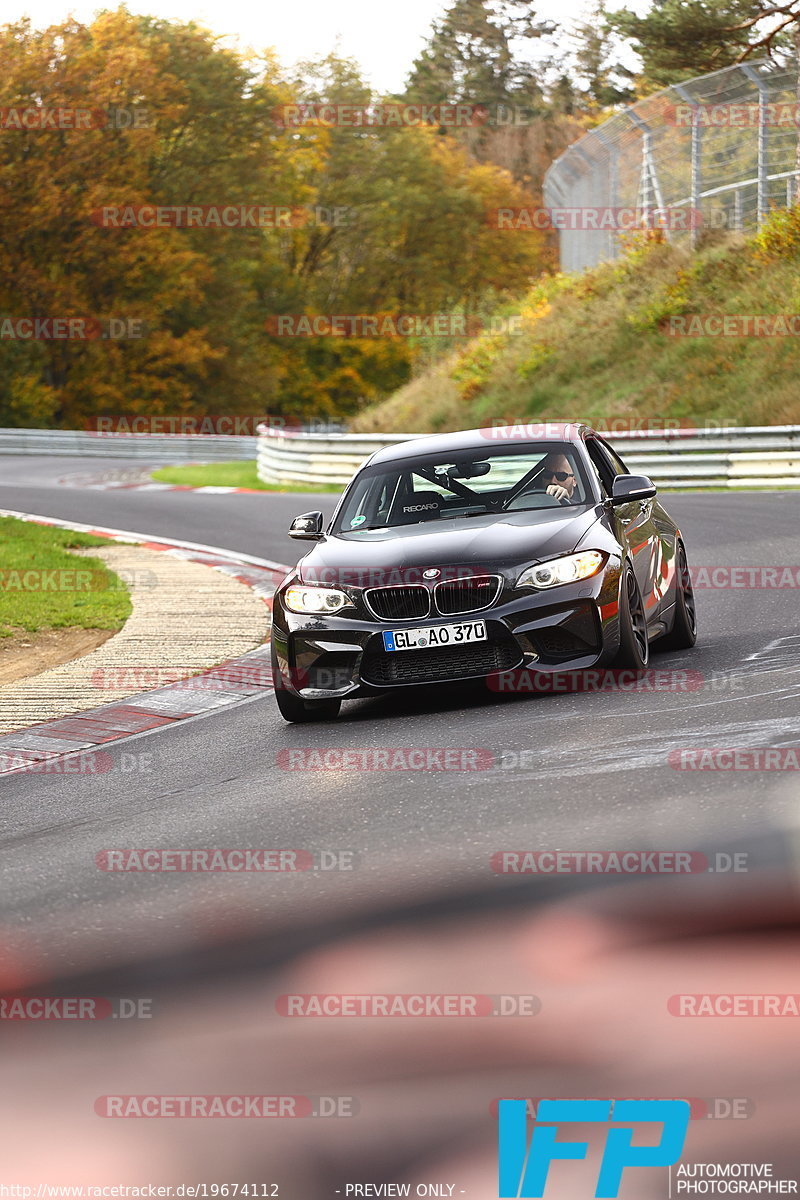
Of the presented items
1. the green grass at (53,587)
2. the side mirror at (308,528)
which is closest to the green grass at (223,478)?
the green grass at (53,587)

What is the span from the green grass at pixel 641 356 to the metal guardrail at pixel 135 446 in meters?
5.85

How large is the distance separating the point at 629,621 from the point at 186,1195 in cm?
556

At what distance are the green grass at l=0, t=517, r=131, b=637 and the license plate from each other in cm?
516

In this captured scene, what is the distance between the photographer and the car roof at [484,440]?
964 cm

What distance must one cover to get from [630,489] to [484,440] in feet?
3.61

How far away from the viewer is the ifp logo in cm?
324

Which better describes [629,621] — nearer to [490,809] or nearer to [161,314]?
[490,809]

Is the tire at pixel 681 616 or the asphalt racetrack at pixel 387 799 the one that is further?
the tire at pixel 681 616

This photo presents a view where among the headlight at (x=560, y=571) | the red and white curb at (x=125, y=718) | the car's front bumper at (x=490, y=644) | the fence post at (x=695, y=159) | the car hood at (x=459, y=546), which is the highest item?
the fence post at (x=695, y=159)

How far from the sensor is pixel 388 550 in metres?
8.60

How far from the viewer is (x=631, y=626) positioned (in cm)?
849

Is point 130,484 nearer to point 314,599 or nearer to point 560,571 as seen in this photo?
point 314,599

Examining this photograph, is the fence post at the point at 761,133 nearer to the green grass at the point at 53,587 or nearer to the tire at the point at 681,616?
the green grass at the point at 53,587

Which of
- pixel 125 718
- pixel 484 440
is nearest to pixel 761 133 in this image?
pixel 484 440
